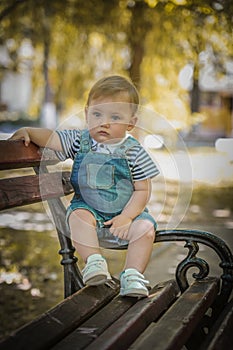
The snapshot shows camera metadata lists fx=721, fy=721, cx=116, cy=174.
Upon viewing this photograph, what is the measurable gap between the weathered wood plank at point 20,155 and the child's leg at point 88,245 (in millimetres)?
279

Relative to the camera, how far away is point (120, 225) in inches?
112

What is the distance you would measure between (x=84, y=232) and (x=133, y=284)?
0.32 metres

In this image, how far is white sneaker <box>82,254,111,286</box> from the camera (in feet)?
8.63

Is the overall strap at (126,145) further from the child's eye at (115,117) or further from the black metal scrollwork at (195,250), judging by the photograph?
the black metal scrollwork at (195,250)

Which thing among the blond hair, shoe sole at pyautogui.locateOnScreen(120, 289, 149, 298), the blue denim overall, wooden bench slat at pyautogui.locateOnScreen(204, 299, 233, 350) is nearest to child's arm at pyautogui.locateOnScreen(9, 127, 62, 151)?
the blue denim overall

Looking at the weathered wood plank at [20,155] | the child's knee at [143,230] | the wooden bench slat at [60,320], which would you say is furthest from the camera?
the child's knee at [143,230]

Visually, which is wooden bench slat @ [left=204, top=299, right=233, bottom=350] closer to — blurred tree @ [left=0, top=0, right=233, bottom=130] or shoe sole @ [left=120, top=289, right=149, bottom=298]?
shoe sole @ [left=120, top=289, right=149, bottom=298]

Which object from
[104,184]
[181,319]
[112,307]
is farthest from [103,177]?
[181,319]

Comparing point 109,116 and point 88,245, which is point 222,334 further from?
point 109,116

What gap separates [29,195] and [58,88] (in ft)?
24.5

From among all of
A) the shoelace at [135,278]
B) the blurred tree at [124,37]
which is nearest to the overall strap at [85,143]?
the shoelace at [135,278]

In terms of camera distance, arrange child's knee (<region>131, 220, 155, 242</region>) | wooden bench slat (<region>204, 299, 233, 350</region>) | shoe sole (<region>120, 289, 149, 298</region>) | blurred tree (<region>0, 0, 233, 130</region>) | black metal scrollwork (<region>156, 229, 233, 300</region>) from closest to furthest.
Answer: wooden bench slat (<region>204, 299, 233, 350</region>)
shoe sole (<region>120, 289, 149, 298</region>)
child's knee (<region>131, 220, 155, 242</region>)
black metal scrollwork (<region>156, 229, 233, 300</region>)
blurred tree (<region>0, 0, 233, 130</region>)

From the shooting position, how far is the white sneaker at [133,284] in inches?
102

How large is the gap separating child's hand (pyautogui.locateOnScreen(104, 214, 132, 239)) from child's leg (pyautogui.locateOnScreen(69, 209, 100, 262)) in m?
0.07
